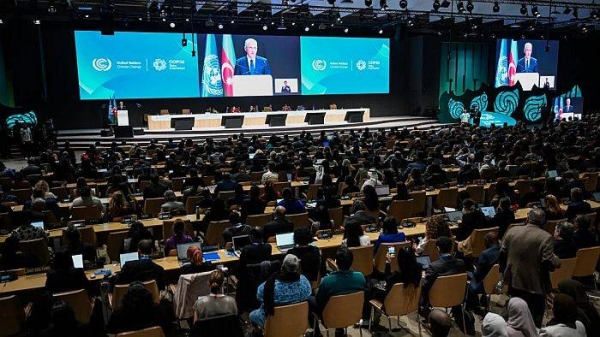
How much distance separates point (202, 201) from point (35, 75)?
18081mm

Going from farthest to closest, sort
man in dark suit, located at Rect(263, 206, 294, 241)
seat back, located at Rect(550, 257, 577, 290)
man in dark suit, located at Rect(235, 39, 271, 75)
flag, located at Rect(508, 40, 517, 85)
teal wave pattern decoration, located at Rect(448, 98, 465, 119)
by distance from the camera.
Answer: flag, located at Rect(508, 40, 517, 85) → teal wave pattern decoration, located at Rect(448, 98, 465, 119) → man in dark suit, located at Rect(235, 39, 271, 75) → man in dark suit, located at Rect(263, 206, 294, 241) → seat back, located at Rect(550, 257, 577, 290)

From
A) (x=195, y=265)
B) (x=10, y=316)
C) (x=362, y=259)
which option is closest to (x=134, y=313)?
(x=195, y=265)

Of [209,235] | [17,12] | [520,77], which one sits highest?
[17,12]

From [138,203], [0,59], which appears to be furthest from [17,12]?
[138,203]

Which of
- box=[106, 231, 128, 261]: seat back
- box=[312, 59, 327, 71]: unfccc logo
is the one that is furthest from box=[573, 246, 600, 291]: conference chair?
box=[312, 59, 327, 71]: unfccc logo

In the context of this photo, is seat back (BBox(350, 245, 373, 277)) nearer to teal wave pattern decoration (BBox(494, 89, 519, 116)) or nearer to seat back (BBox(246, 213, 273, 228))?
seat back (BBox(246, 213, 273, 228))

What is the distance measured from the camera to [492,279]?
5.84m

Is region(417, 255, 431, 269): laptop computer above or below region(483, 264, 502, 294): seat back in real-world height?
above

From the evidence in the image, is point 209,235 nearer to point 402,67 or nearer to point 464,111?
point 464,111

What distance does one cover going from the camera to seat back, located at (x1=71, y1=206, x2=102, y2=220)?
874 cm

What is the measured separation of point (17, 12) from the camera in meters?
19.4

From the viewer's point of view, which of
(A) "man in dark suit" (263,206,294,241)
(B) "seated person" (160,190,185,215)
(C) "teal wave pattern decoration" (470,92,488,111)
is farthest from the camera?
(C) "teal wave pattern decoration" (470,92,488,111)

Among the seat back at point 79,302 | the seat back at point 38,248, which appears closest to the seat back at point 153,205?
the seat back at point 38,248

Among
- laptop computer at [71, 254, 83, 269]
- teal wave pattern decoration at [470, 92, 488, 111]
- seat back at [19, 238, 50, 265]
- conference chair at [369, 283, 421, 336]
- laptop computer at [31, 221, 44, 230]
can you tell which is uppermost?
teal wave pattern decoration at [470, 92, 488, 111]
